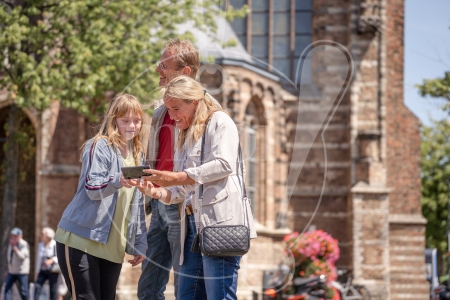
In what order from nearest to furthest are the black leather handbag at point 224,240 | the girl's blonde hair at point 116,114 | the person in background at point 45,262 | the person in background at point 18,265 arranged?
the black leather handbag at point 224,240, the girl's blonde hair at point 116,114, the person in background at point 45,262, the person in background at point 18,265

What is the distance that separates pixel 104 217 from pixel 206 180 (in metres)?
1.00

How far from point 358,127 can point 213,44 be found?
4.71m

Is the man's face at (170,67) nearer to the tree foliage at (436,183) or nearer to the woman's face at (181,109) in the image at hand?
the woman's face at (181,109)

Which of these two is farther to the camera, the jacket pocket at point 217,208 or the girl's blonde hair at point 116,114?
the girl's blonde hair at point 116,114

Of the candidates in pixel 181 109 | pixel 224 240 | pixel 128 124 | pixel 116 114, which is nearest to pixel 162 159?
pixel 128 124

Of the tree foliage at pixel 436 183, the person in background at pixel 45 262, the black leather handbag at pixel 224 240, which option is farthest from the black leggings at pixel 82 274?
the tree foliage at pixel 436 183

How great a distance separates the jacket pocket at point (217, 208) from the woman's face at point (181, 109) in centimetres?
53

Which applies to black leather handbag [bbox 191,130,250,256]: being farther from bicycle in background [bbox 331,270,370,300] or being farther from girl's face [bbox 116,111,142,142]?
bicycle in background [bbox 331,270,370,300]

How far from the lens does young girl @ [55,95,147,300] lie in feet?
19.1

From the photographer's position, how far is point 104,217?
19.6 feet

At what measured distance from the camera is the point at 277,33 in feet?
83.9

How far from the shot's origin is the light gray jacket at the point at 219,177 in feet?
17.3

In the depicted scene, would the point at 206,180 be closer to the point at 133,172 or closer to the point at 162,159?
the point at 133,172

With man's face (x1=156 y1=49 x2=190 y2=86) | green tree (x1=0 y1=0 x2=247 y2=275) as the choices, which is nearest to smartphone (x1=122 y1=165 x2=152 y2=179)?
man's face (x1=156 y1=49 x2=190 y2=86)
